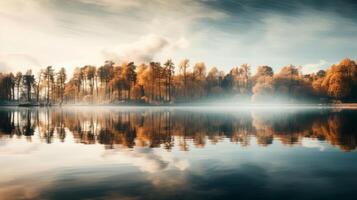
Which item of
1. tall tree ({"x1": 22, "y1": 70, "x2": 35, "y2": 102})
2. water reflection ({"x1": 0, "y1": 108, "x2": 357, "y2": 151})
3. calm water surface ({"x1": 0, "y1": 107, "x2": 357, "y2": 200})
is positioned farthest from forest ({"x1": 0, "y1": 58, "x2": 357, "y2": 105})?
calm water surface ({"x1": 0, "y1": 107, "x2": 357, "y2": 200})

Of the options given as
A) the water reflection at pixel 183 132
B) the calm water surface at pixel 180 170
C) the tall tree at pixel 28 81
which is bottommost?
the water reflection at pixel 183 132

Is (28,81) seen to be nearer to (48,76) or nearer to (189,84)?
(48,76)

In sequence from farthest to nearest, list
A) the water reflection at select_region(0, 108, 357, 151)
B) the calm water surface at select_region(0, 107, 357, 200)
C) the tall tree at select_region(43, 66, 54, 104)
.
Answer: the tall tree at select_region(43, 66, 54, 104)
the water reflection at select_region(0, 108, 357, 151)
the calm water surface at select_region(0, 107, 357, 200)

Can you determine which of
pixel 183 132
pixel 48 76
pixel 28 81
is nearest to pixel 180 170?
pixel 183 132

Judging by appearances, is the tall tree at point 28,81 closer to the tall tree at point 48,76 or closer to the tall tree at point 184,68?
the tall tree at point 48,76

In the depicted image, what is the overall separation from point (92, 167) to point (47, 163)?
3178 millimetres

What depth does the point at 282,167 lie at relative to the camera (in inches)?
719

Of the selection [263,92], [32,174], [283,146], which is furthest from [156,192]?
[263,92]

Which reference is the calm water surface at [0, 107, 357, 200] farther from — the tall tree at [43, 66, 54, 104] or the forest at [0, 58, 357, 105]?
the tall tree at [43, 66, 54, 104]

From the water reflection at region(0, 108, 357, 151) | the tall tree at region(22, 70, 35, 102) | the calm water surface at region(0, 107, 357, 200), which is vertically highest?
the tall tree at region(22, 70, 35, 102)

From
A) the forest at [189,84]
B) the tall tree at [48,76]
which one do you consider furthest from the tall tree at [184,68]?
the tall tree at [48,76]

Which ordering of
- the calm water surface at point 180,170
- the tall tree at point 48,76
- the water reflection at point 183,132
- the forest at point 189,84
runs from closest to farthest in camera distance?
the calm water surface at point 180,170, the water reflection at point 183,132, the forest at point 189,84, the tall tree at point 48,76

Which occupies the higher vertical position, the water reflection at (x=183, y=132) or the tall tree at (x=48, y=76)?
the tall tree at (x=48, y=76)

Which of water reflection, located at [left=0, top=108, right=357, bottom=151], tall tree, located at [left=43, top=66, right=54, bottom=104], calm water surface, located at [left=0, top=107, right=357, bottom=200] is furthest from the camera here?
tall tree, located at [left=43, top=66, right=54, bottom=104]
